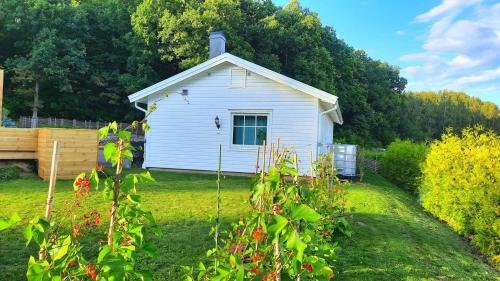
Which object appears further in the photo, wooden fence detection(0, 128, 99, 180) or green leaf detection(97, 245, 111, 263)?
wooden fence detection(0, 128, 99, 180)

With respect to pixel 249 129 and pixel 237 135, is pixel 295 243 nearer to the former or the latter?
pixel 249 129

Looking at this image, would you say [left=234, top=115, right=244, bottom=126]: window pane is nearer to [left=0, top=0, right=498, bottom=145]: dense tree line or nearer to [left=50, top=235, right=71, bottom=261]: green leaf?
[left=50, top=235, right=71, bottom=261]: green leaf

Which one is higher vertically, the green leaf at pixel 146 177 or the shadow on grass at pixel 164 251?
the green leaf at pixel 146 177

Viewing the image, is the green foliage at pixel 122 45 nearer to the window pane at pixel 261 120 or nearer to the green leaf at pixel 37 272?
the window pane at pixel 261 120

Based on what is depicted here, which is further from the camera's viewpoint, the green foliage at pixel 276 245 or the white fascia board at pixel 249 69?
the white fascia board at pixel 249 69

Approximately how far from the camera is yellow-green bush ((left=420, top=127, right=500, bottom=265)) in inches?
239

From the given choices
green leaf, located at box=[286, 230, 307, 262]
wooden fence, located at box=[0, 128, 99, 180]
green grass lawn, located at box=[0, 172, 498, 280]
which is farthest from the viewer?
wooden fence, located at box=[0, 128, 99, 180]

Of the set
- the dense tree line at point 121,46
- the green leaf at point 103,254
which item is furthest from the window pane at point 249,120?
the dense tree line at point 121,46

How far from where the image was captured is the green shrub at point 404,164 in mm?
14270

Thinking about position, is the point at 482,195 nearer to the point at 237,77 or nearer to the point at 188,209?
the point at 188,209

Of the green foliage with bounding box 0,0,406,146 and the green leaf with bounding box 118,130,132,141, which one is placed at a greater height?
the green foliage with bounding box 0,0,406,146

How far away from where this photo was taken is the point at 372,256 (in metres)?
4.54

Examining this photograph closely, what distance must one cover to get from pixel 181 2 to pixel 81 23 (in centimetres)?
729

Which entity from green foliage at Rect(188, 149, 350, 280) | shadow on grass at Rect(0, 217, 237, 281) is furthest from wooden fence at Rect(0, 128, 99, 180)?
green foliage at Rect(188, 149, 350, 280)
